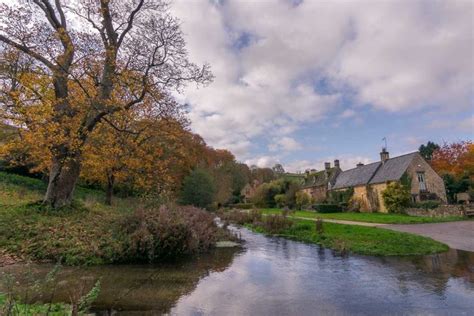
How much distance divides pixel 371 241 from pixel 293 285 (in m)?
6.95

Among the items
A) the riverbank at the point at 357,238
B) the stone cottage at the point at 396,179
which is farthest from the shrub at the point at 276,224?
the stone cottage at the point at 396,179

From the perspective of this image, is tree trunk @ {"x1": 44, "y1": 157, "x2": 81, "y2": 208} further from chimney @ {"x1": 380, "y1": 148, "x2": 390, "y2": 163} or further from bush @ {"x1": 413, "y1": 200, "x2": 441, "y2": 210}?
chimney @ {"x1": 380, "y1": 148, "x2": 390, "y2": 163}

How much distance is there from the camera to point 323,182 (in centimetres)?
5025

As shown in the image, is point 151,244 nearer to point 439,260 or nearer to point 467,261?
point 439,260

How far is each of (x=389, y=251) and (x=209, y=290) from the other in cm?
774

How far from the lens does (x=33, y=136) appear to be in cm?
1202

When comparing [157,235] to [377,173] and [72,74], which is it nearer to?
[72,74]

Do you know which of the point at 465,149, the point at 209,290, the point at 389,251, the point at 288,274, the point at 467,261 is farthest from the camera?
the point at 465,149

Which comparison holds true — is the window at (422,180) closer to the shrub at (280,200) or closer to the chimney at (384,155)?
the chimney at (384,155)

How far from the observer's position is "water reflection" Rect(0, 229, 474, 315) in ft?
19.2

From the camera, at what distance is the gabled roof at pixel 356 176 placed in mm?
38094

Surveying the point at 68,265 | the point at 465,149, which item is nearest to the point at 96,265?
the point at 68,265

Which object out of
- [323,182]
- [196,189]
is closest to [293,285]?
[196,189]

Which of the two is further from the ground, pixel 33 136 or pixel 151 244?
pixel 33 136
